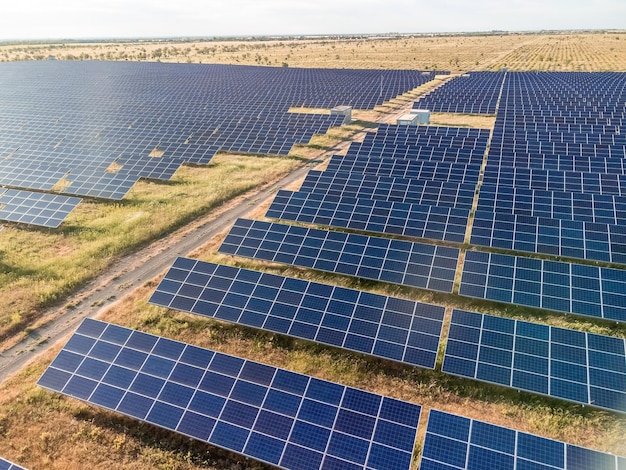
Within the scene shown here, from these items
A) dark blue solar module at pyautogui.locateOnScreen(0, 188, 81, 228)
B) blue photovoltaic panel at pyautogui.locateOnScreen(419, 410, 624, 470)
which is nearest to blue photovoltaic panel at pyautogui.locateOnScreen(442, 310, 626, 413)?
blue photovoltaic panel at pyautogui.locateOnScreen(419, 410, 624, 470)

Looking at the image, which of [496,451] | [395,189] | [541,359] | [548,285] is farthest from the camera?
[395,189]

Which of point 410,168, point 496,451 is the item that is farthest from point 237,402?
point 410,168

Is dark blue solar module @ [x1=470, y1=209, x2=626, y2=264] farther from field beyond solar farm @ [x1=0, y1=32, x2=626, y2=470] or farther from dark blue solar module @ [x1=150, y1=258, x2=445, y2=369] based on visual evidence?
dark blue solar module @ [x1=150, y1=258, x2=445, y2=369]

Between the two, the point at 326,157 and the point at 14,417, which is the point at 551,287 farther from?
the point at 326,157

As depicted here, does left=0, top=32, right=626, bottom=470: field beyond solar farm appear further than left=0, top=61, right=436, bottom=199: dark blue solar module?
No

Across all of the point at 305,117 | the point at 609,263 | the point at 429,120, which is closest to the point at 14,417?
the point at 609,263

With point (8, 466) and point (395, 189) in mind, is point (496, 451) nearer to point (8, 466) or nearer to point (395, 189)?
point (8, 466)
